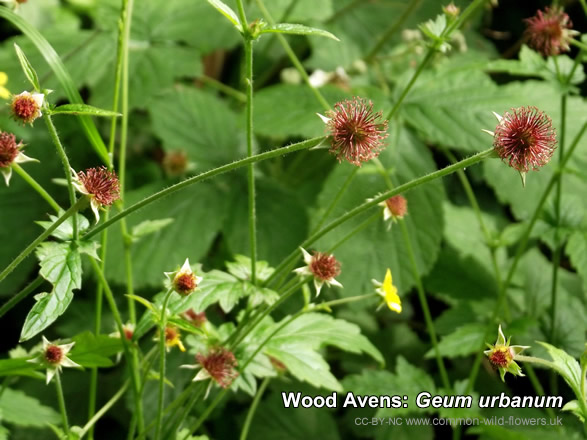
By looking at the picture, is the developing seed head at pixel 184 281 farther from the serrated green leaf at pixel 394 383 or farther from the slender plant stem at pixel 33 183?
the serrated green leaf at pixel 394 383

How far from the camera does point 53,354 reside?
818 mm

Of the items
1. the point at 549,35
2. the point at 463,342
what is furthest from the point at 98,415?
the point at 549,35

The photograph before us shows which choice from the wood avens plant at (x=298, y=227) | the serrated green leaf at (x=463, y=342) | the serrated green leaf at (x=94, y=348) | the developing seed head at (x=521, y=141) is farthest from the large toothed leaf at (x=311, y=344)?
the developing seed head at (x=521, y=141)

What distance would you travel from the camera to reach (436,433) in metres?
1.80

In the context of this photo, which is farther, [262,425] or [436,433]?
[436,433]

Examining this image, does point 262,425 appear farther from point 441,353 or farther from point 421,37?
point 421,37

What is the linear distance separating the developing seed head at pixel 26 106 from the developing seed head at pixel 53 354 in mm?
284

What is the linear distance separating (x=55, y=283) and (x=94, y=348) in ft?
0.70

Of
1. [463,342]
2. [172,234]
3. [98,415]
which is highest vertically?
[172,234]

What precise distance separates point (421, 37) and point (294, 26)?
1.30 meters

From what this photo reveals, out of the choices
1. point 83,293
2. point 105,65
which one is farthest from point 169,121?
point 83,293

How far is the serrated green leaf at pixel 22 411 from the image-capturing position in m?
1.09

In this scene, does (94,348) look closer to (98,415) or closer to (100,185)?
(98,415)

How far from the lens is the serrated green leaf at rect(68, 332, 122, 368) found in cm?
90
